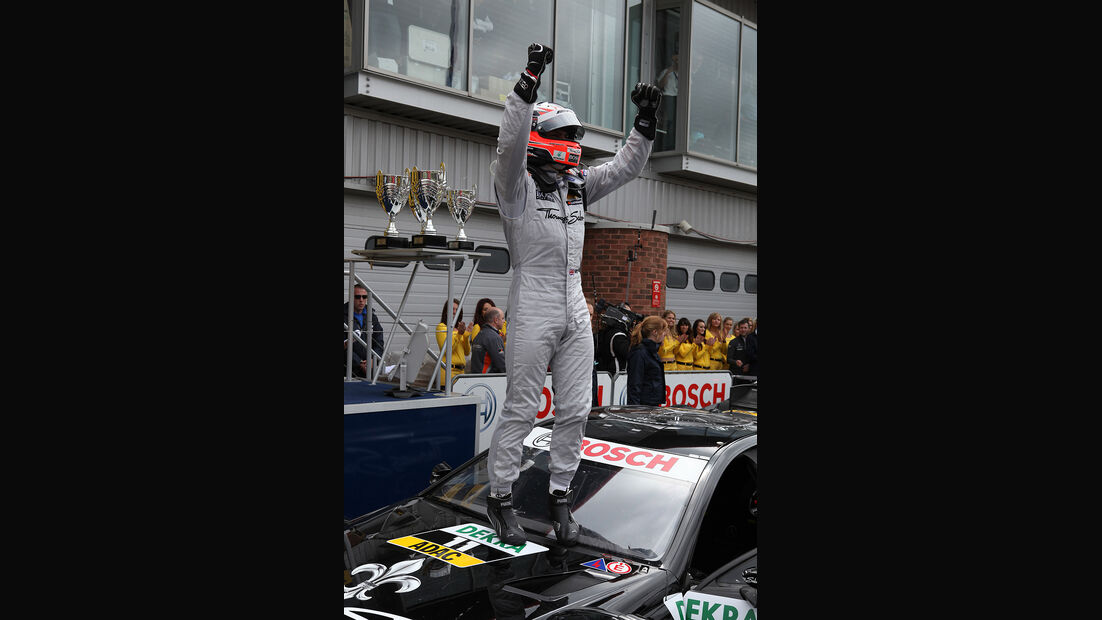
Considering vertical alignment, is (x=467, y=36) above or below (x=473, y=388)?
above

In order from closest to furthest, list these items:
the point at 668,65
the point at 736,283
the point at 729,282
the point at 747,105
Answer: the point at 668,65
the point at 747,105
the point at 729,282
the point at 736,283

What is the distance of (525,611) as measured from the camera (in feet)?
9.47

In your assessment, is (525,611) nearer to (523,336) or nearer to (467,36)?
(523,336)

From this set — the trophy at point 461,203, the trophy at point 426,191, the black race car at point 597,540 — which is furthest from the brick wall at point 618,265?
the black race car at point 597,540

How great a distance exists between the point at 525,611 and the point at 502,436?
97 cm

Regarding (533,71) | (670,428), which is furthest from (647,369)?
(533,71)

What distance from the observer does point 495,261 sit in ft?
42.4

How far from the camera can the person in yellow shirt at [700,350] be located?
11867mm

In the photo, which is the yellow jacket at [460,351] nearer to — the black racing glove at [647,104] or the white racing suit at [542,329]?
the white racing suit at [542,329]

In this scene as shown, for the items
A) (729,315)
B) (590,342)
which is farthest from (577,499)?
(729,315)

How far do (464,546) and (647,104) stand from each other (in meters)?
2.05

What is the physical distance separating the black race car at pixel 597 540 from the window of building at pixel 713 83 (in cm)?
1211

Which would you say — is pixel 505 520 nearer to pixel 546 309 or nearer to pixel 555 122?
pixel 546 309

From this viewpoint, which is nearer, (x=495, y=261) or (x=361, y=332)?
(x=361, y=332)
